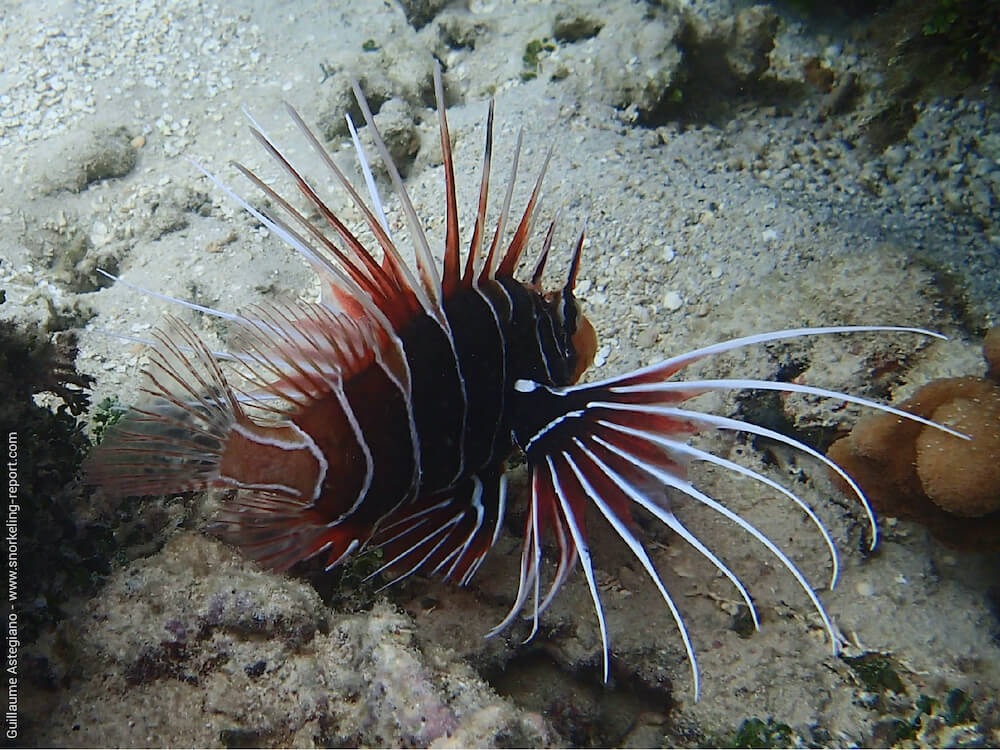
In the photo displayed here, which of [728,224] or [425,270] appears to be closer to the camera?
[425,270]

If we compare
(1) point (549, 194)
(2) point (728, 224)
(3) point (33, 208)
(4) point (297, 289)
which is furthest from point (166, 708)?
(3) point (33, 208)

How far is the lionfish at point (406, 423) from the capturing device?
173 cm

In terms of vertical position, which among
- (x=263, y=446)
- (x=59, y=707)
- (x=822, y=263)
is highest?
(x=822, y=263)

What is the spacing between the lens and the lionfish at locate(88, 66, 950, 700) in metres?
1.73

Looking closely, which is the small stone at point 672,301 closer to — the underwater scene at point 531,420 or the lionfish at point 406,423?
the underwater scene at point 531,420

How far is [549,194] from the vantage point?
3771 millimetres

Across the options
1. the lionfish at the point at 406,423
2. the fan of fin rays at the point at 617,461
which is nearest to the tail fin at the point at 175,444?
the lionfish at the point at 406,423

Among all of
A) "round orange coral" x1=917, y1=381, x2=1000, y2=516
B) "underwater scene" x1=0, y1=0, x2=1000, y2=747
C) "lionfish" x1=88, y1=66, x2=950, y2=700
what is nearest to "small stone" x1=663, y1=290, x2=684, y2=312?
"underwater scene" x1=0, y1=0, x2=1000, y2=747

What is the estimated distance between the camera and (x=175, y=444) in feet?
5.69

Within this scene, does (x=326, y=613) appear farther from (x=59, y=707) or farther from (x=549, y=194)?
(x=549, y=194)

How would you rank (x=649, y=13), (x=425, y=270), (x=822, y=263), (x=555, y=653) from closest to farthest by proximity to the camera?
(x=425, y=270)
(x=555, y=653)
(x=822, y=263)
(x=649, y=13)

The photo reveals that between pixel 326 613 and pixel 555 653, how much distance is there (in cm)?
82

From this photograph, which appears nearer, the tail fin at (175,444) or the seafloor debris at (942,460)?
the tail fin at (175,444)

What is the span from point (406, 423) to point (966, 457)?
1892 millimetres
